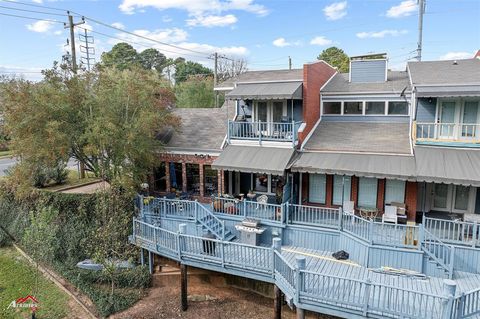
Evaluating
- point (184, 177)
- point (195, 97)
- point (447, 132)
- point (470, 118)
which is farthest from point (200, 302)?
point (195, 97)

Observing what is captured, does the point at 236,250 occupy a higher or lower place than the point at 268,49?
lower

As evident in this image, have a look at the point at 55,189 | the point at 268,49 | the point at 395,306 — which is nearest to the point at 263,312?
A: the point at 395,306

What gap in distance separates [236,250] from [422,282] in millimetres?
6410

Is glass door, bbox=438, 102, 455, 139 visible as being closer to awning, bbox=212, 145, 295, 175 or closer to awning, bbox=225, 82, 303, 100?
awning, bbox=225, 82, 303, 100

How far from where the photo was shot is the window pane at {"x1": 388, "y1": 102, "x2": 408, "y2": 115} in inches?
643

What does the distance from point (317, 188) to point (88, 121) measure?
10932 millimetres

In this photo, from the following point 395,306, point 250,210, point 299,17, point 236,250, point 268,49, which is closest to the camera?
point 395,306

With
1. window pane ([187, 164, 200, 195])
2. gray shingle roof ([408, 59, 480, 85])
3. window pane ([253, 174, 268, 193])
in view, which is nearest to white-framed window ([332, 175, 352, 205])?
window pane ([253, 174, 268, 193])

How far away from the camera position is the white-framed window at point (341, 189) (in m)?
14.8

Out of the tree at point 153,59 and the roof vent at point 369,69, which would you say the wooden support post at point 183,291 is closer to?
the roof vent at point 369,69

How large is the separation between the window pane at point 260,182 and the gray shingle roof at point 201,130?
102 inches

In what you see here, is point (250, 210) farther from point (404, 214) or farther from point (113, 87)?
point (113, 87)

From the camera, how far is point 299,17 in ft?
101

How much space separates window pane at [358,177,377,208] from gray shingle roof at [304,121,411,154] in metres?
1.34
